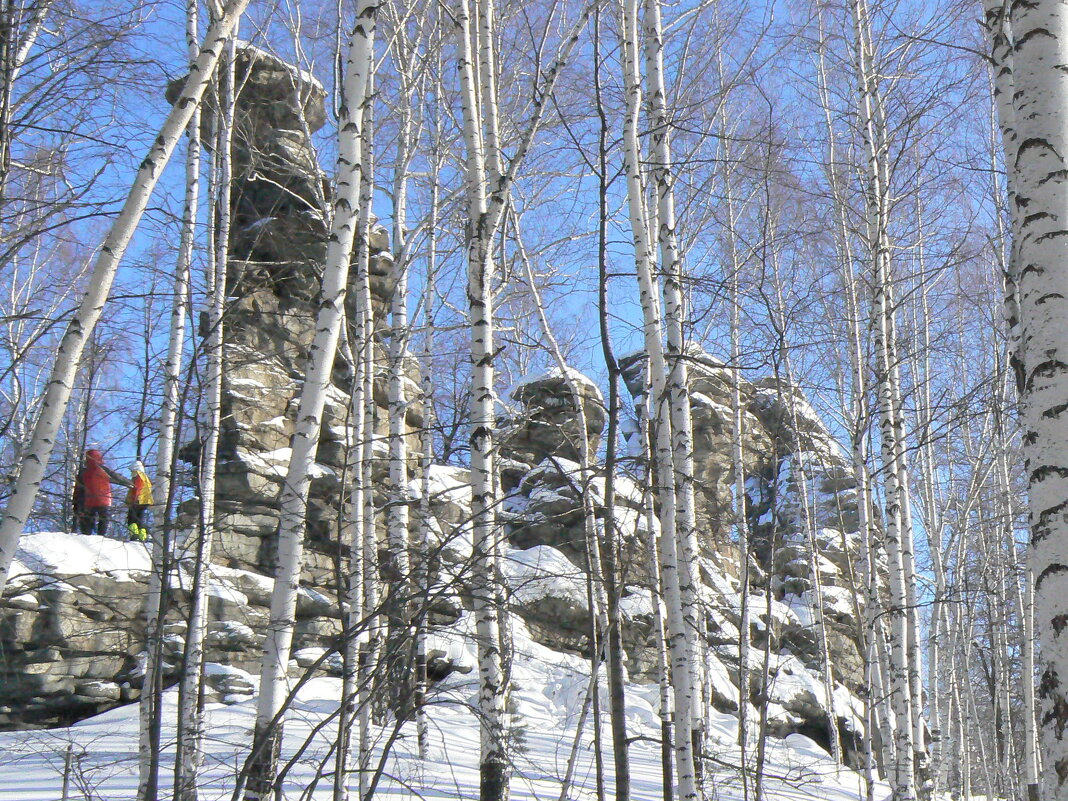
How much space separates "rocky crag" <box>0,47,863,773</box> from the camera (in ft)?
32.7

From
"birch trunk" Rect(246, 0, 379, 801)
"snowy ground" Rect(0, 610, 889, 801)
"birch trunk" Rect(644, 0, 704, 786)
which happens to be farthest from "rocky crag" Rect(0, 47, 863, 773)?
"birch trunk" Rect(246, 0, 379, 801)

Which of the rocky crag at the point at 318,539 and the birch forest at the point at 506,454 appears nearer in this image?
the birch forest at the point at 506,454

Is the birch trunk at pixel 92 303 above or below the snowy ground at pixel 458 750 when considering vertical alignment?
above

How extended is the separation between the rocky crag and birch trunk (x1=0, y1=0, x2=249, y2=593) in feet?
13.9

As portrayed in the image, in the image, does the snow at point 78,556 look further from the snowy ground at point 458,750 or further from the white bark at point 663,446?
the white bark at point 663,446

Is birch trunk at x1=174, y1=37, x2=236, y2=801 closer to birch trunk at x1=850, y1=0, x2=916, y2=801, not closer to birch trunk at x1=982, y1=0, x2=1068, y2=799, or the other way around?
birch trunk at x1=850, y1=0, x2=916, y2=801

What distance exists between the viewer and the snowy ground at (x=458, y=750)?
6.47 meters

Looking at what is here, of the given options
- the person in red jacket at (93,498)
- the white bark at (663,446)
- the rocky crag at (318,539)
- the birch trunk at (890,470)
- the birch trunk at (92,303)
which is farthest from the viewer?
the rocky crag at (318,539)

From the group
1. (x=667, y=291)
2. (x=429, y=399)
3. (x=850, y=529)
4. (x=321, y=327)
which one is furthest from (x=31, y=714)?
(x=850, y=529)

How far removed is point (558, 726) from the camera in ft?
34.1

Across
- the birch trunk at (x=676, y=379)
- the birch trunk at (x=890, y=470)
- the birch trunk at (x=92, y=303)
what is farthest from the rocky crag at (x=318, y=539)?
the birch trunk at (x=92, y=303)

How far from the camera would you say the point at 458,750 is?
29.2ft

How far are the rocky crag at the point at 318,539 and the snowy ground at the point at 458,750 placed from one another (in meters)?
0.75

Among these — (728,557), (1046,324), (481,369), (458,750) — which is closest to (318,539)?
(458,750)
